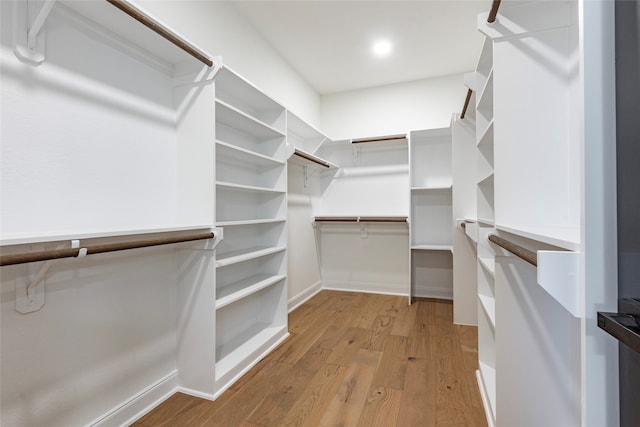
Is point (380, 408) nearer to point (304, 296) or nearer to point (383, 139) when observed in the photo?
point (304, 296)

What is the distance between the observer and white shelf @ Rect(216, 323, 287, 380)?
1.73 m

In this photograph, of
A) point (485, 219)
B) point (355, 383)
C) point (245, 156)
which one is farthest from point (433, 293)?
point (245, 156)

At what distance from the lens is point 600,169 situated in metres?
0.52

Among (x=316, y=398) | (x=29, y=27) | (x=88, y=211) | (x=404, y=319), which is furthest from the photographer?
(x=404, y=319)

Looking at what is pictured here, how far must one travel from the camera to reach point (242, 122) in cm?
196

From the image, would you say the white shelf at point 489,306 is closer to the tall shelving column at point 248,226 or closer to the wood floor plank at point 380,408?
the wood floor plank at point 380,408

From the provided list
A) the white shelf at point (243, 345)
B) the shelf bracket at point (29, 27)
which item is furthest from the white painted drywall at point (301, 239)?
the shelf bracket at point (29, 27)

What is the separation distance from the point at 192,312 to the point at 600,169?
69.9 inches

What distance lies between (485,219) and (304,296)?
6.95 feet

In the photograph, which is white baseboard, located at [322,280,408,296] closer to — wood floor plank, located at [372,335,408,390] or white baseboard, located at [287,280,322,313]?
white baseboard, located at [287,280,322,313]

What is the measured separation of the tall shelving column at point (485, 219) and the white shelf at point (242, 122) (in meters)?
1.39

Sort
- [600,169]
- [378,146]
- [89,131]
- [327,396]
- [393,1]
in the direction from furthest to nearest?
[378,146] → [393,1] → [327,396] → [89,131] → [600,169]

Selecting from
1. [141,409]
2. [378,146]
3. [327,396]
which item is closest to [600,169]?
[327,396]

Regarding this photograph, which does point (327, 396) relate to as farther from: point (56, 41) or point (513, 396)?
point (56, 41)
